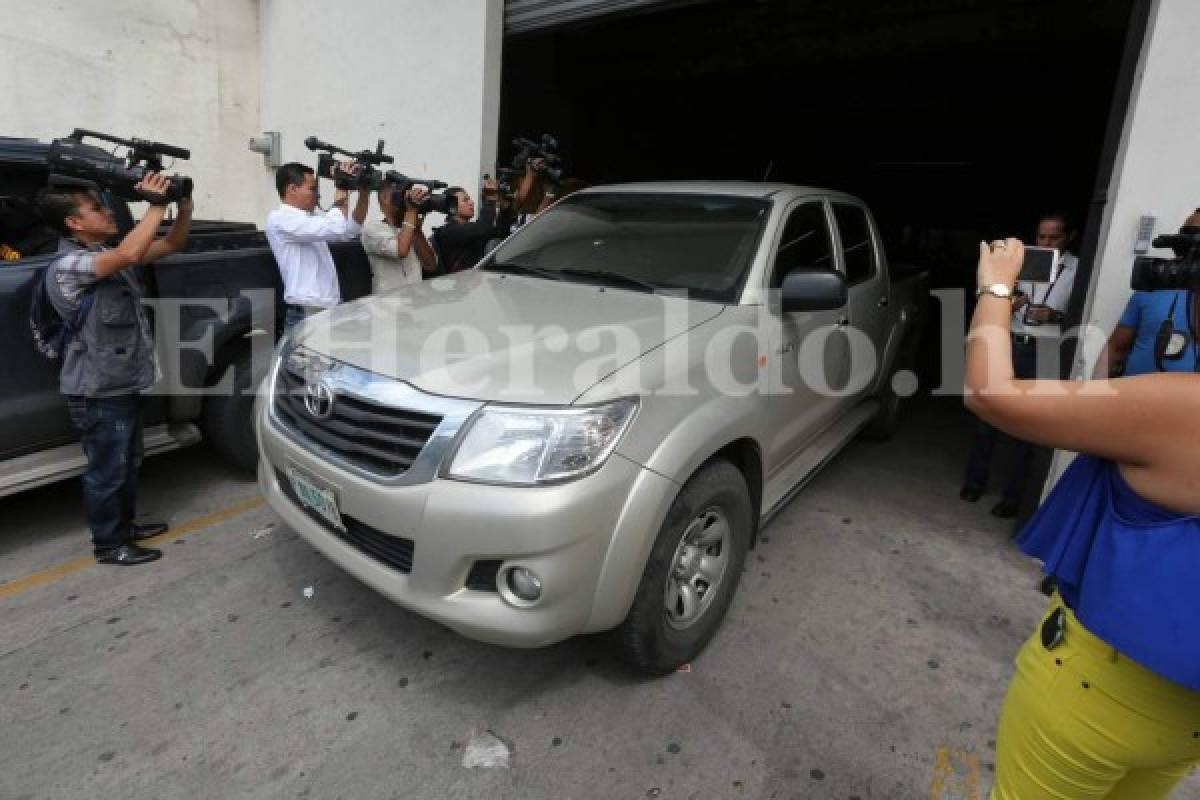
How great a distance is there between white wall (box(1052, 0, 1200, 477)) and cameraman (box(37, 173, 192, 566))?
13.5 ft

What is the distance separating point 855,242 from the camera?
403 cm

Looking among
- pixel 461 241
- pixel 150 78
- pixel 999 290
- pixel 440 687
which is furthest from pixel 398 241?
pixel 150 78

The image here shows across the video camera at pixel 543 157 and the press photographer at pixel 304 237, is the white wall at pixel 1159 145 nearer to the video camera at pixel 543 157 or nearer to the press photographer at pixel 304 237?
the video camera at pixel 543 157

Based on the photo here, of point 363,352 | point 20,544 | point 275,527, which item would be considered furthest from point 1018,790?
point 20,544

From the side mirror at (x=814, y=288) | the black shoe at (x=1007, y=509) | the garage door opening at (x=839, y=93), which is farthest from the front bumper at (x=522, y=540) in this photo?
the garage door opening at (x=839, y=93)

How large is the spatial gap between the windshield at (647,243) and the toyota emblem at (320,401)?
119 centimetres

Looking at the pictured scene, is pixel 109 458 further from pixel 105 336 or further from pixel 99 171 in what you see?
pixel 99 171

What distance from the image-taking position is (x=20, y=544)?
3.25 m

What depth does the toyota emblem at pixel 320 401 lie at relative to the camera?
2301mm

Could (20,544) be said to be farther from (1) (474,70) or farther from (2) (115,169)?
(1) (474,70)

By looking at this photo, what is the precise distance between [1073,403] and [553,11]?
18.3 feet

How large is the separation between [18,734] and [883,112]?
1365 centimetres

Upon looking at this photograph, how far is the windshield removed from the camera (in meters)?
2.90

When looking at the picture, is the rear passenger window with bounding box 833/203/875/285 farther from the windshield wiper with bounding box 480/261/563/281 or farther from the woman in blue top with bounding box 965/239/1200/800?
the woman in blue top with bounding box 965/239/1200/800
